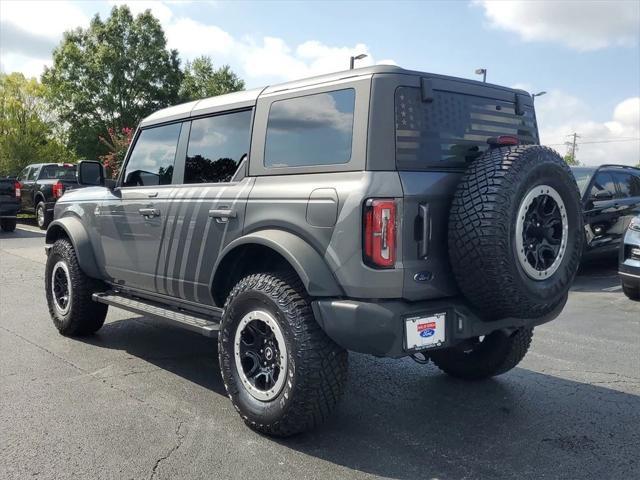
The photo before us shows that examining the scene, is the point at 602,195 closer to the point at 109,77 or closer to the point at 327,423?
the point at 327,423

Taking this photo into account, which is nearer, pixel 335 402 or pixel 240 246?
pixel 335 402

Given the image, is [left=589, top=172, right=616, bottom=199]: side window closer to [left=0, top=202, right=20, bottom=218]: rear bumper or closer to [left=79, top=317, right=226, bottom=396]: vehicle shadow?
[left=79, top=317, right=226, bottom=396]: vehicle shadow

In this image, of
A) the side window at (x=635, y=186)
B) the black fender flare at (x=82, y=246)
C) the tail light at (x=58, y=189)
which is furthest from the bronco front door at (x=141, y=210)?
the tail light at (x=58, y=189)

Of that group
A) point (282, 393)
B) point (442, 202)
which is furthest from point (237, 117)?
point (282, 393)

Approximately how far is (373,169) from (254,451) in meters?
1.67

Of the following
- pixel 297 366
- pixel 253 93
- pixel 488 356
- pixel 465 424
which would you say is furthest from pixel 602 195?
pixel 297 366

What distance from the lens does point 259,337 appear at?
3529 mm

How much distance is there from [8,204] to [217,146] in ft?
45.3

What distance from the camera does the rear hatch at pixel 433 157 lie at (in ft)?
10.1

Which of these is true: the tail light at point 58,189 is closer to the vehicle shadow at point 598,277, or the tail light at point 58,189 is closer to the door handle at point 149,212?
the door handle at point 149,212

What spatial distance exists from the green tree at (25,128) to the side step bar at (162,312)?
3879cm

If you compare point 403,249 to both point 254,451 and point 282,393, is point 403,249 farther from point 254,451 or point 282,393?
point 254,451

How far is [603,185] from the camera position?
9.19 m

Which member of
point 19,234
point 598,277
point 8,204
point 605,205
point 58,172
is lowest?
point 19,234
